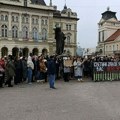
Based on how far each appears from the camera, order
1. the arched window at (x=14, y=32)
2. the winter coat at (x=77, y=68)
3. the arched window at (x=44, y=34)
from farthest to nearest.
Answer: the arched window at (x=44, y=34)
the arched window at (x=14, y=32)
the winter coat at (x=77, y=68)

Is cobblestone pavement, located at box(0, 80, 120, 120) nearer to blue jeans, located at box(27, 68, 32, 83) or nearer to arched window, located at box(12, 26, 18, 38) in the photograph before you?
blue jeans, located at box(27, 68, 32, 83)

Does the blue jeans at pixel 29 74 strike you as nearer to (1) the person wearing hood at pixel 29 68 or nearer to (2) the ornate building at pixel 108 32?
(1) the person wearing hood at pixel 29 68

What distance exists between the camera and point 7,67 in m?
19.9

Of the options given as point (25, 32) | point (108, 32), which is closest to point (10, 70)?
point (25, 32)

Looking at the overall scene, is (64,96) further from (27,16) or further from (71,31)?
(71,31)

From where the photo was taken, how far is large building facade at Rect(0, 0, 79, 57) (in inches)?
3337

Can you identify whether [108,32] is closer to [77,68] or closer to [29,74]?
[77,68]

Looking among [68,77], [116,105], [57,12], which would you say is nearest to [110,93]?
[116,105]

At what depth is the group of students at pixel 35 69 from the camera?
19.8 m

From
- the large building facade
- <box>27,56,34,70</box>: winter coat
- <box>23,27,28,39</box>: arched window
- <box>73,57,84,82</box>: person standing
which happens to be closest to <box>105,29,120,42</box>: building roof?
the large building facade

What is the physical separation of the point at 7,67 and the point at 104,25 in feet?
297

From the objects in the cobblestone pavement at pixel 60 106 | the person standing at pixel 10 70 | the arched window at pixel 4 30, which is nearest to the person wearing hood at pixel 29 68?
the person standing at pixel 10 70

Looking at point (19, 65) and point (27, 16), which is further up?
point (27, 16)

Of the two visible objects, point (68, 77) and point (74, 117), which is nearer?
point (74, 117)
